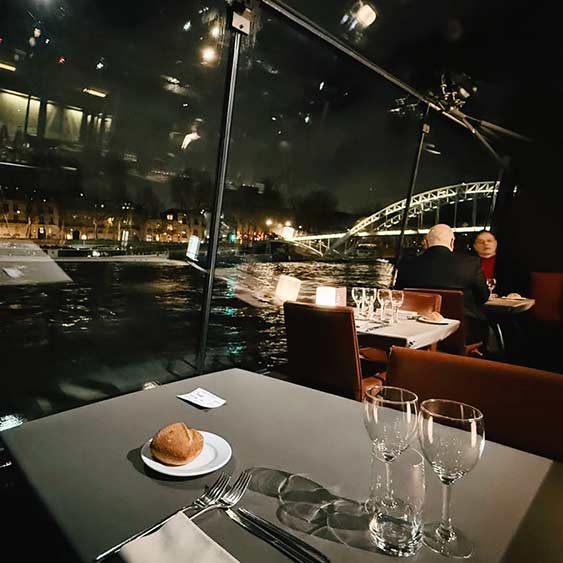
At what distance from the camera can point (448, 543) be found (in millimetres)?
616

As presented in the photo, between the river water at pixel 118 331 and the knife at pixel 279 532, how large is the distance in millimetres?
2034

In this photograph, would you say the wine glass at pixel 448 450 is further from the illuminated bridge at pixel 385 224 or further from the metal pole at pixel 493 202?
the metal pole at pixel 493 202

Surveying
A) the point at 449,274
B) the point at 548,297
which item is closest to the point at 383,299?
the point at 449,274

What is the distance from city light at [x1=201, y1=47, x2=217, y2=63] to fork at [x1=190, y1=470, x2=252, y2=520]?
10.1ft

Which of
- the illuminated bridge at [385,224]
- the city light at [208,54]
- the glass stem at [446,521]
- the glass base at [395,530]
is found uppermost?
the city light at [208,54]

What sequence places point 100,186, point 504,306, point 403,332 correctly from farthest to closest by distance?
point 504,306 < point 100,186 < point 403,332

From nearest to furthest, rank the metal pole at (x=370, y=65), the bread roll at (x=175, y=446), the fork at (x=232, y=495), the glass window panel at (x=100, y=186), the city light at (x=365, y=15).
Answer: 1. the fork at (x=232, y=495)
2. the bread roll at (x=175, y=446)
3. the glass window panel at (x=100, y=186)
4. the metal pole at (x=370, y=65)
5. the city light at (x=365, y=15)

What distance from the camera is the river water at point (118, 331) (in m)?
2.70

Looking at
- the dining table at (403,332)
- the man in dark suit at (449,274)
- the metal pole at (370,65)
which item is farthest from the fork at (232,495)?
the man in dark suit at (449,274)

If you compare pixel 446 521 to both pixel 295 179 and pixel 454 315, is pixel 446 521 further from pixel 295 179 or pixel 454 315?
pixel 295 179

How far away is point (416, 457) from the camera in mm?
835

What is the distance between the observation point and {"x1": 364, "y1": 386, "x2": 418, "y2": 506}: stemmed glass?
2.39ft

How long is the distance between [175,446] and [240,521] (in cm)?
21

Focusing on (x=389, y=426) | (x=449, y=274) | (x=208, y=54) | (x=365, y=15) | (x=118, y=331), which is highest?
(x=365, y=15)
